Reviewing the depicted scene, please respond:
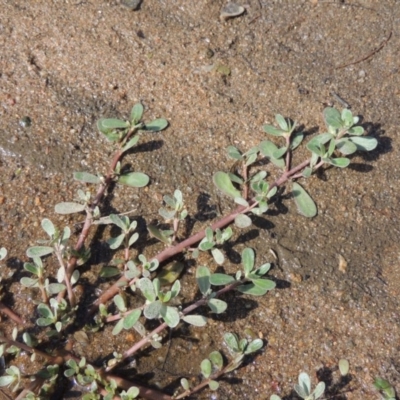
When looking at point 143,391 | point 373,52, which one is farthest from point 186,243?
point 373,52

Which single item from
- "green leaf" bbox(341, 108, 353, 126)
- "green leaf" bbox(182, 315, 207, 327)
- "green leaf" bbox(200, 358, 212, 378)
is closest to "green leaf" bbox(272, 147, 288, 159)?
"green leaf" bbox(341, 108, 353, 126)

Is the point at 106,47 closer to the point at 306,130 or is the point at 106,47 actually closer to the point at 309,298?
the point at 306,130

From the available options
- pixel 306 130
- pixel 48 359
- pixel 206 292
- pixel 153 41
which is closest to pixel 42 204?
pixel 48 359

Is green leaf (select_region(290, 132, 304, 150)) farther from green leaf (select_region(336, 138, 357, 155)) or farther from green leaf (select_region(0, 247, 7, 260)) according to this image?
green leaf (select_region(0, 247, 7, 260))

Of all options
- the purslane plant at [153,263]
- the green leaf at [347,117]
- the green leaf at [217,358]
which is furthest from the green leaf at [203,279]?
the green leaf at [347,117]

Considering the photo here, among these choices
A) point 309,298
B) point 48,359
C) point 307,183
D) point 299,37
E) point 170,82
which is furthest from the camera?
point 299,37

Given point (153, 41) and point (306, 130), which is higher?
point (153, 41)
